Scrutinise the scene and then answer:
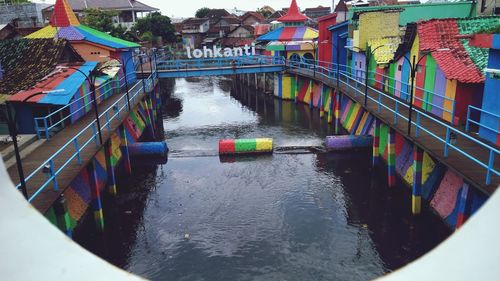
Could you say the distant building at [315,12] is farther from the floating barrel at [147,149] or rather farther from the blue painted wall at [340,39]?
the floating barrel at [147,149]

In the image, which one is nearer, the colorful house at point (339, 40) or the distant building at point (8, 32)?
the distant building at point (8, 32)

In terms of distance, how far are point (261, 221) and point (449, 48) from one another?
1104cm

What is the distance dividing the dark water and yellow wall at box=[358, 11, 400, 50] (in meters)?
8.72

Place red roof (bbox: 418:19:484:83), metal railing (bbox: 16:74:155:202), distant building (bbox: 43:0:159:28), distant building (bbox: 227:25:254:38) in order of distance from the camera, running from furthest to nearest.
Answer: distant building (bbox: 227:25:254:38)
distant building (bbox: 43:0:159:28)
red roof (bbox: 418:19:484:83)
metal railing (bbox: 16:74:155:202)

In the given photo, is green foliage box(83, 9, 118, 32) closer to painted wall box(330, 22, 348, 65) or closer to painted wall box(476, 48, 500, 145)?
painted wall box(330, 22, 348, 65)

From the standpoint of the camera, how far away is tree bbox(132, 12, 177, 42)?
65.4 metres

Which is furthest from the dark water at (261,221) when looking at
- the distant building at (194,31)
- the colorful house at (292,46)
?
the distant building at (194,31)

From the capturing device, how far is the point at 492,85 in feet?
43.4

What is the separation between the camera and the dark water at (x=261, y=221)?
40.7 feet

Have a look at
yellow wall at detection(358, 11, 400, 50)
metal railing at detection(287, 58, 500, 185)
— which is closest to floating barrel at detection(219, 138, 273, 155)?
metal railing at detection(287, 58, 500, 185)

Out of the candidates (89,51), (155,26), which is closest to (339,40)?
(89,51)

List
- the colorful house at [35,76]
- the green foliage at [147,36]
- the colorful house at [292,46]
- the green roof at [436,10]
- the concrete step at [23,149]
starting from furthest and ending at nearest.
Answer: the green foliage at [147,36] < the colorful house at [292,46] < the green roof at [436,10] < the colorful house at [35,76] < the concrete step at [23,149]

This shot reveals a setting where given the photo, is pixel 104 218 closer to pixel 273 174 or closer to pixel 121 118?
pixel 121 118

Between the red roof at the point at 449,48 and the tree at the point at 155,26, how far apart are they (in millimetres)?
52799
